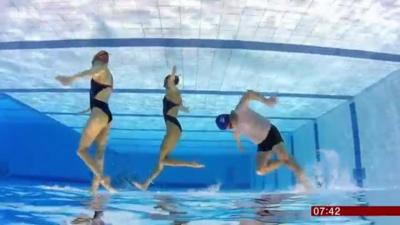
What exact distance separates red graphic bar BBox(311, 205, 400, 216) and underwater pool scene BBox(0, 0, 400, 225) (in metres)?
0.12

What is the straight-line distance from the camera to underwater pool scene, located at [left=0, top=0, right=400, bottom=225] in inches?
216

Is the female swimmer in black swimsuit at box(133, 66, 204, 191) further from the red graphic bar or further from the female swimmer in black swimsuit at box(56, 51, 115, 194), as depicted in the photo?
the red graphic bar

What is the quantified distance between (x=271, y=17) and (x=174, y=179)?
17.5 metres

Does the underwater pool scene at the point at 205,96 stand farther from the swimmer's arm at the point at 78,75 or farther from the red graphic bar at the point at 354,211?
the red graphic bar at the point at 354,211

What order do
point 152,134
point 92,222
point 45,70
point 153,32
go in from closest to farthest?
point 92,222 → point 153,32 → point 45,70 → point 152,134

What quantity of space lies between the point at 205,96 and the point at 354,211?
7410mm

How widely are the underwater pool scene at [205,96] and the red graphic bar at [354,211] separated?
0.40 feet

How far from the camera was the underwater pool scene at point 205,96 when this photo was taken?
18.0 feet

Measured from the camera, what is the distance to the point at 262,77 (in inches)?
404

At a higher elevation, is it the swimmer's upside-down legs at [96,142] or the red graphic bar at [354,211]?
the swimmer's upside-down legs at [96,142]

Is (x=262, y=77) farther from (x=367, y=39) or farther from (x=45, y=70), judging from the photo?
(x=45, y=70)

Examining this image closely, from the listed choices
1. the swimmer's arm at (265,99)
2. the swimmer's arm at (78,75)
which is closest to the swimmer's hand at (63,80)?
the swimmer's arm at (78,75)

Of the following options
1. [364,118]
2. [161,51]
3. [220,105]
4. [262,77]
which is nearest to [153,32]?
[161,51]
